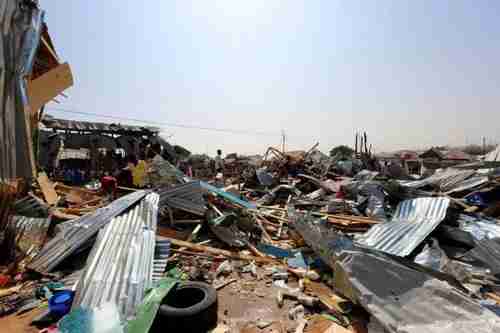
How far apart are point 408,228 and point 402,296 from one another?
3013mm

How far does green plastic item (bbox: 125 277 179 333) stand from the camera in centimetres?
306

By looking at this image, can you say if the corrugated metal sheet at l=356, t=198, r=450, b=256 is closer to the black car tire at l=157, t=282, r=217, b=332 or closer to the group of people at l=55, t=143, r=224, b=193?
the black car tire at l=157, t=282, r=217, b=332

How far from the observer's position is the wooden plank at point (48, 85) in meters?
7.96

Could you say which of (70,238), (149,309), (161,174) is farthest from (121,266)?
(161,174)

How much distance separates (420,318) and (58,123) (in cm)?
2154

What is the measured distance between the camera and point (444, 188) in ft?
28.3

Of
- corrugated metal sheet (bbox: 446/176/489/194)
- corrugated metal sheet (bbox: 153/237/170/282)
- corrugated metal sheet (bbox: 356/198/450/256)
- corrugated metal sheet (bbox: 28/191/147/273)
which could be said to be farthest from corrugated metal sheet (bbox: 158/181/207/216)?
corrugated metal sheet (bbox: 446/176/489/194)

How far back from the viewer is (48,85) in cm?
824

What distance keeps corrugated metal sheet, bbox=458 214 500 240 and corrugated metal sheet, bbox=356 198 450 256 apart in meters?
0.57

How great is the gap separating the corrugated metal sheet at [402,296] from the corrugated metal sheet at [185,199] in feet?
12.4

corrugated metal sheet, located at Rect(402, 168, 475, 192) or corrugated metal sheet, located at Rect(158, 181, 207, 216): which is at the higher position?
corrugated metal sheet, located at Rect(402, 168, 475, 192)

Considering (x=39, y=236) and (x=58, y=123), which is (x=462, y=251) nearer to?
(x=39, y=236)

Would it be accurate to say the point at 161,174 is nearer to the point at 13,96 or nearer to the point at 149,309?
the point at 13,96

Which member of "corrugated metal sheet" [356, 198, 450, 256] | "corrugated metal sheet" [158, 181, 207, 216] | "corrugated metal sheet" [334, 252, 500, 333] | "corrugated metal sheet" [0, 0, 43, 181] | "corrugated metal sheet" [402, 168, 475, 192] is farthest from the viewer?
"corrugated metal sheet" [402, 168, 475, 192]
